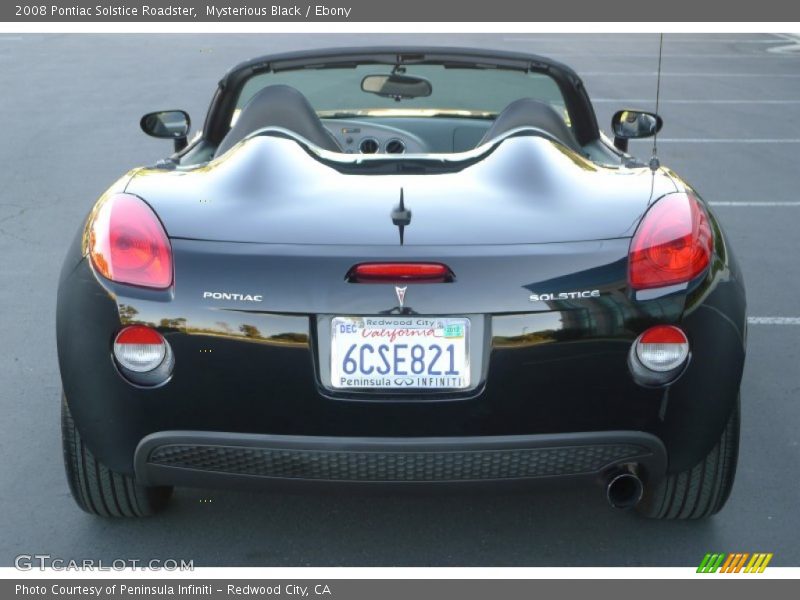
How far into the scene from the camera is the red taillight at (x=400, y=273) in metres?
2.96

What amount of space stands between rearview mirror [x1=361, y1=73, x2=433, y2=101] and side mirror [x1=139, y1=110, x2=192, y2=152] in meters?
0.77

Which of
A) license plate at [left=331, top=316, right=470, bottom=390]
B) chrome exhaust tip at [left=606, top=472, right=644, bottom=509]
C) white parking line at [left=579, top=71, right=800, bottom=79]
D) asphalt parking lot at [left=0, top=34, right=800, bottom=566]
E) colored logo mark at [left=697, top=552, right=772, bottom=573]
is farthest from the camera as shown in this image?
white parking line at [left=579, top=71, right=800, bottom=79]

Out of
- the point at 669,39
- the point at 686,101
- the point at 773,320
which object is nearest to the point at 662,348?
the point at 773,320

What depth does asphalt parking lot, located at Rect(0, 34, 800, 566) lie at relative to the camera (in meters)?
3.53

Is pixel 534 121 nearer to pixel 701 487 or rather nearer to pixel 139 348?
pixel 701 487

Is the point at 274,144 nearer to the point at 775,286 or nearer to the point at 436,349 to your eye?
the point at 436,349

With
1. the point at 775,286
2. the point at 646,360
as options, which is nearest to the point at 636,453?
the point at 646,360

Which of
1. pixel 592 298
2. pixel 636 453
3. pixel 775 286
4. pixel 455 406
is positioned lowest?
pixel 775 286

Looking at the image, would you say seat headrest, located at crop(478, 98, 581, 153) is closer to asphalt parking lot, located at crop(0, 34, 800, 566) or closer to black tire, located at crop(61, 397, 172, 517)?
asphalt parking lot, located at crop(0, 34, 800, 566)

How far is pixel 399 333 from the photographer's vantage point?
2947 mm

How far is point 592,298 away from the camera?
302cm

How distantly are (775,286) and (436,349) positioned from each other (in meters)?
3.89

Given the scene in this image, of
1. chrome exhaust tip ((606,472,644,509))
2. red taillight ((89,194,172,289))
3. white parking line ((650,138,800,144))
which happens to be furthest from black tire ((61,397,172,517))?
white parking line ((650,138,800,144))

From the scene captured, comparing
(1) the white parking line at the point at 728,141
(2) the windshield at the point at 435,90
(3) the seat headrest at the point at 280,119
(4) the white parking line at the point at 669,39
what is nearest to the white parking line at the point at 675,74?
(2) the windshield at the point at 435,90
